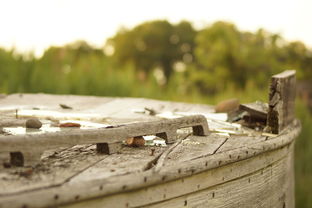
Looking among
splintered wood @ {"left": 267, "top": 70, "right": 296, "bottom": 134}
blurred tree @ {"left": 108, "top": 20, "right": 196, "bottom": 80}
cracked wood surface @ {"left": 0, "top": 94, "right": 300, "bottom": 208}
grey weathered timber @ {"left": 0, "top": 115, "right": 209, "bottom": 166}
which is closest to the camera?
cracked wood surface @ {"left": 0, "top": 94, "right": 300, "bottom": 208}

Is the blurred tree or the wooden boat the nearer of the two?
the wooden boat

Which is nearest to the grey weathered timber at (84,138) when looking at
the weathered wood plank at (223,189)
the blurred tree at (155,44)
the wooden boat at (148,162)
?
the wooden boat at (148,162)

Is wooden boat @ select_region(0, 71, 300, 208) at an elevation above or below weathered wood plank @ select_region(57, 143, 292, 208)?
above

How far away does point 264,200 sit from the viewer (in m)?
2.53

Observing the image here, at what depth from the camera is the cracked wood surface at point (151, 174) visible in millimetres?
1526

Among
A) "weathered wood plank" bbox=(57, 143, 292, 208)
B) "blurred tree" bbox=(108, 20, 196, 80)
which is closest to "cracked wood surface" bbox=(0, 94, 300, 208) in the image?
"weathered wood plank" bbox=(57, 143, 292, 208)

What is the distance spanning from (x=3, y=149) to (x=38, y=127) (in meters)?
0.77

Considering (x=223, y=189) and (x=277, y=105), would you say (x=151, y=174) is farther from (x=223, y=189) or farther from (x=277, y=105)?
(x=277, y=105)

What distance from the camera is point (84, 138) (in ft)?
6.14

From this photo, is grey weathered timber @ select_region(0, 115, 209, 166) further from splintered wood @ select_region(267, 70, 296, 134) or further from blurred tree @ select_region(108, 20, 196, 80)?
blurred tree @ select_region(108, 20, 196, 80)

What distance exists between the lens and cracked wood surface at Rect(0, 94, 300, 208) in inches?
60.1

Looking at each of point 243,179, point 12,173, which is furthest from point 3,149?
point 243,179

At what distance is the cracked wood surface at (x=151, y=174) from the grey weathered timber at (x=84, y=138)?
0.04 metres

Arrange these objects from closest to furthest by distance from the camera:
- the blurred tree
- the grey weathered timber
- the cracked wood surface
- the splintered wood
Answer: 1. the cracked wood surface
2. the grey weathered timber
3. the splintered wood
4. the blurred tree
